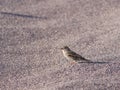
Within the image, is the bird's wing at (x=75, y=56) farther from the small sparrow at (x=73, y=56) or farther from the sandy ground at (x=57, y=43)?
the sandy ground at (x=57, y=43)

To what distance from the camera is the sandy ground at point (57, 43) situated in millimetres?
12922

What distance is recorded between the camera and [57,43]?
53.9ft

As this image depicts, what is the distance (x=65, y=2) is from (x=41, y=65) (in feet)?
24.7

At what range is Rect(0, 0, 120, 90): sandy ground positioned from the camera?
1292 cm

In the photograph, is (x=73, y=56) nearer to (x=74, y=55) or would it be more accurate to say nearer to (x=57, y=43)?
(x=74, y=55)

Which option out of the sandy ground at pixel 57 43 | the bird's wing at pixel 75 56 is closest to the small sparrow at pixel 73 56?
the bird's wing at pixel 75 56

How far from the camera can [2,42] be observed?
16750 millimetres

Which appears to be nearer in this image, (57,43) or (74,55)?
(74,55)

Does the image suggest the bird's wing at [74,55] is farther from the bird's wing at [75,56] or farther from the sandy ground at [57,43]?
the sandy ground at [57,43]

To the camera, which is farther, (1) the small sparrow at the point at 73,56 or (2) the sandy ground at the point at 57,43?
(1) the small sparrow at the point at 73,56

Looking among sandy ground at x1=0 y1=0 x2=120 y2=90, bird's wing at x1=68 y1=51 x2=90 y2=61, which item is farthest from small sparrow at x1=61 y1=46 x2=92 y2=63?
sandy ground at x1=0 y1=0 x2=120 y2=90

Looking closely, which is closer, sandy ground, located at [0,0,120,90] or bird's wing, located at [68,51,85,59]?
sandy ground, located at [0,0,120,90]

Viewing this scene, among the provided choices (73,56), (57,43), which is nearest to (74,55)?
(73,56)

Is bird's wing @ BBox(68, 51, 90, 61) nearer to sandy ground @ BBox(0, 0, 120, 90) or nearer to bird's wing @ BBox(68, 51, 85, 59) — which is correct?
bird's wing @ BBox(68, 51, 85, 59)
